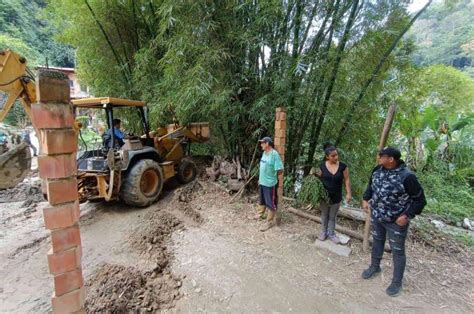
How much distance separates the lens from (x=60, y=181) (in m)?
1.05

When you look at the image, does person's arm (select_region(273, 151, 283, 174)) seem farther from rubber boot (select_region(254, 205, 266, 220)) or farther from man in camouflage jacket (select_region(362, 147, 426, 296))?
man in camouflage jacket (select_region(362, 147, 426, 296))

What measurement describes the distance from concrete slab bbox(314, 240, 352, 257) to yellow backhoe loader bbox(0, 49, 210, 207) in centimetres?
254

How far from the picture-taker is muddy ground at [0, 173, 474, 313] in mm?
1941

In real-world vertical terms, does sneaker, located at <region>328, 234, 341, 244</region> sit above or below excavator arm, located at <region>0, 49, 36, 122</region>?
below

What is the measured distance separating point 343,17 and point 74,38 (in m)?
4.92

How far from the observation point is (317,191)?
2990 millimetres

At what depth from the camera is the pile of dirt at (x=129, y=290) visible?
1.82 meters

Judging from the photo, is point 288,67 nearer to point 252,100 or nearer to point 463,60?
point 252,100

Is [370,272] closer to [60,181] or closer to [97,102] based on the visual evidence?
[60,181]

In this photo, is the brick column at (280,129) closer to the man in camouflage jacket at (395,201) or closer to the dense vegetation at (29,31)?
the man in camouflage jacket at (395,201)

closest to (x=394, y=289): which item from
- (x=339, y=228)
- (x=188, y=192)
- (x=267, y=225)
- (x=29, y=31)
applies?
(x=339, y=228)

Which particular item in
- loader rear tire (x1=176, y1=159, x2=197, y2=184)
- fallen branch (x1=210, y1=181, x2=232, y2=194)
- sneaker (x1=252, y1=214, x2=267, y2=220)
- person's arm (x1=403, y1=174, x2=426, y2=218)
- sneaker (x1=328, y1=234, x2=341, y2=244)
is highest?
person's arm (x1=403, y1=174, x2=426, y2=218)

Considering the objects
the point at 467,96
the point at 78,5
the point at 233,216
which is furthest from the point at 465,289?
the point at 467,96

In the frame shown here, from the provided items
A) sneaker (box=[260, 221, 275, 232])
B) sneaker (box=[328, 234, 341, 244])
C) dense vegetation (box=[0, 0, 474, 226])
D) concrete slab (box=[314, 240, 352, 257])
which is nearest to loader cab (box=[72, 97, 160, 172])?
dense vegetation (box=[0, 0, 474, 226])
